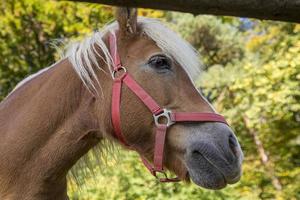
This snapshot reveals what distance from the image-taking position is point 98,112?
2.42 meters

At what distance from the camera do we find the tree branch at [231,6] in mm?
1397

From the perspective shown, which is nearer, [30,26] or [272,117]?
[272,117]

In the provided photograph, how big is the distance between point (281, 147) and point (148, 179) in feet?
5.98

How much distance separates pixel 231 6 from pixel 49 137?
51.0 inches

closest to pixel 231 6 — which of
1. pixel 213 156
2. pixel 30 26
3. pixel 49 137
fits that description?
pixel 213 156

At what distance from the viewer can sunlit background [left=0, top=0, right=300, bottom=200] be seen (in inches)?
161

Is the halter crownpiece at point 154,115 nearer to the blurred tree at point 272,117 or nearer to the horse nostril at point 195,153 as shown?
the horse nostril at point 195,153

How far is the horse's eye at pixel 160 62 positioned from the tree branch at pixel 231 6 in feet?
A: 2.96

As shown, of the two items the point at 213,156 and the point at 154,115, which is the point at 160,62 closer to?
the point at 154,115

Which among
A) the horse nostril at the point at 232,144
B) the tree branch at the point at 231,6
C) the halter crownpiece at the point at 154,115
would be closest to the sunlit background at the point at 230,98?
the halter crownpiece at the point at 154,115

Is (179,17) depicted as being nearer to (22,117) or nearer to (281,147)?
(281,147)

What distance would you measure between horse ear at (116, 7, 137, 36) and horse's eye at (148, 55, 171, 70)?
187 millimetres

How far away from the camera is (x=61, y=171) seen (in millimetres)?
2451

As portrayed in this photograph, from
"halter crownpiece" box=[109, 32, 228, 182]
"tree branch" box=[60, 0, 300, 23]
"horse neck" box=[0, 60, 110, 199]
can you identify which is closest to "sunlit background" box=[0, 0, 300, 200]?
"horse neck" box=[0, 60, 110, 199]
